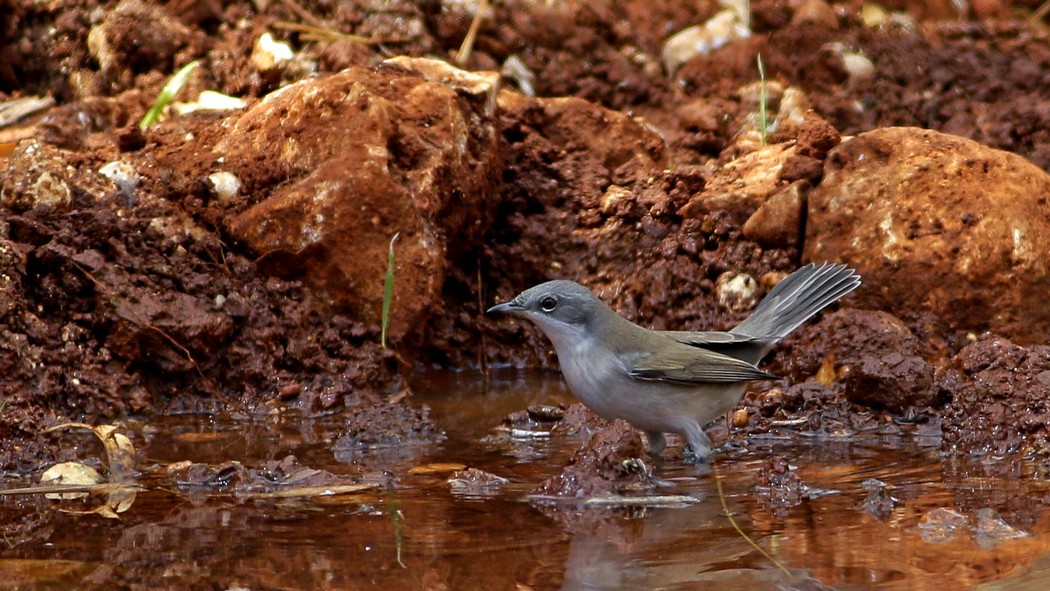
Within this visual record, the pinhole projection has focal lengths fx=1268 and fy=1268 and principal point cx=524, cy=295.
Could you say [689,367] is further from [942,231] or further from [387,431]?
[942,231]

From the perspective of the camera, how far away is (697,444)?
6078 mm

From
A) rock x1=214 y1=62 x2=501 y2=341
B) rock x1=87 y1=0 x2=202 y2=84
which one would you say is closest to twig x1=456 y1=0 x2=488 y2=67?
rock x1=214 y1=62 x2=501 y2=341

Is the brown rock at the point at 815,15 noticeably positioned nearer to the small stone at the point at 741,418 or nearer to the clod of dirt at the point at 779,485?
the small stone at the point at 741,418

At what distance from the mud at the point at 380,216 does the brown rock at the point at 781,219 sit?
0.02 metres

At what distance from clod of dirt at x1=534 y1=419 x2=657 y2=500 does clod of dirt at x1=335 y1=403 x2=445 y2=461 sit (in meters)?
1.14

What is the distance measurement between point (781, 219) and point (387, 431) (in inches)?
108

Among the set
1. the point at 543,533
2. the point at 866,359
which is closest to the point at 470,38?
the point at 866,359

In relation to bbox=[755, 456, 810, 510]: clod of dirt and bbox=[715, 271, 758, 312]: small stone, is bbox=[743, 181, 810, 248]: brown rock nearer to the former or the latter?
bbox=[715, 271, 758, 312]: small stone

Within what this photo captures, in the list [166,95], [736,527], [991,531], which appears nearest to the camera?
[991,531]

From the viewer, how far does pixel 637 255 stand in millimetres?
8086

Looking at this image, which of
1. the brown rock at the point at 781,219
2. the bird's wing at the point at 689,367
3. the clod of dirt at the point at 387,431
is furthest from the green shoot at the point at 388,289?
the brown rock at the point at 781,219

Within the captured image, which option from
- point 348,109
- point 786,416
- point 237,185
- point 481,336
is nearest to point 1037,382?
point 786,416

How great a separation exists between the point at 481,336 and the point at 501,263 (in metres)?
0.53

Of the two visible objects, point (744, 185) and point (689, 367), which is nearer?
point (689, 367)
